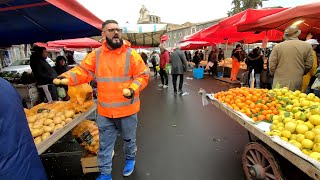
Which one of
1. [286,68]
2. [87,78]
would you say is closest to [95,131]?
[87,78]


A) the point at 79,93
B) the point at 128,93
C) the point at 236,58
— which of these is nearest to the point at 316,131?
the point at 128,93

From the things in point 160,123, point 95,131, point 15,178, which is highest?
point 15,178

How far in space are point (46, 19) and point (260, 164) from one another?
4168 millimetres

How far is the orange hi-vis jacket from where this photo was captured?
107 inches

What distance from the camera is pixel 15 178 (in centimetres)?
152

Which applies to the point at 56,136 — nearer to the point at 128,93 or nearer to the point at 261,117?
the point at 128,93

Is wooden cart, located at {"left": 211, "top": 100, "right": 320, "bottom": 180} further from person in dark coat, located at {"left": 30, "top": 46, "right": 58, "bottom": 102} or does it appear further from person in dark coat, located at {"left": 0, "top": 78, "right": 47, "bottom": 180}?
person in dark coat, located at {"left": 30, "top": 46, "right": 58, "bottom": 102}

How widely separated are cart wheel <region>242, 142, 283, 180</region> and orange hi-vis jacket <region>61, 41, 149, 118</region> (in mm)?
1628

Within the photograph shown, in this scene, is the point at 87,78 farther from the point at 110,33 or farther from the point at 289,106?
the point at 289,106

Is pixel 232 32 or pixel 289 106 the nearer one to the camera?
pixel 289 106

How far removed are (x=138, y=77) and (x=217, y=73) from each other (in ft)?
45.5

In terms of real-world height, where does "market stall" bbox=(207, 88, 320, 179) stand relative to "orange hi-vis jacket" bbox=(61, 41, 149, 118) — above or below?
below

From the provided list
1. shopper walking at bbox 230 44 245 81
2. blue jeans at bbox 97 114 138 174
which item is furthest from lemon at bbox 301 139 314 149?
shopper walking at bbox 230 44 245 81

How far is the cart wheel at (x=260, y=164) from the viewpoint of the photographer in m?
2.37
